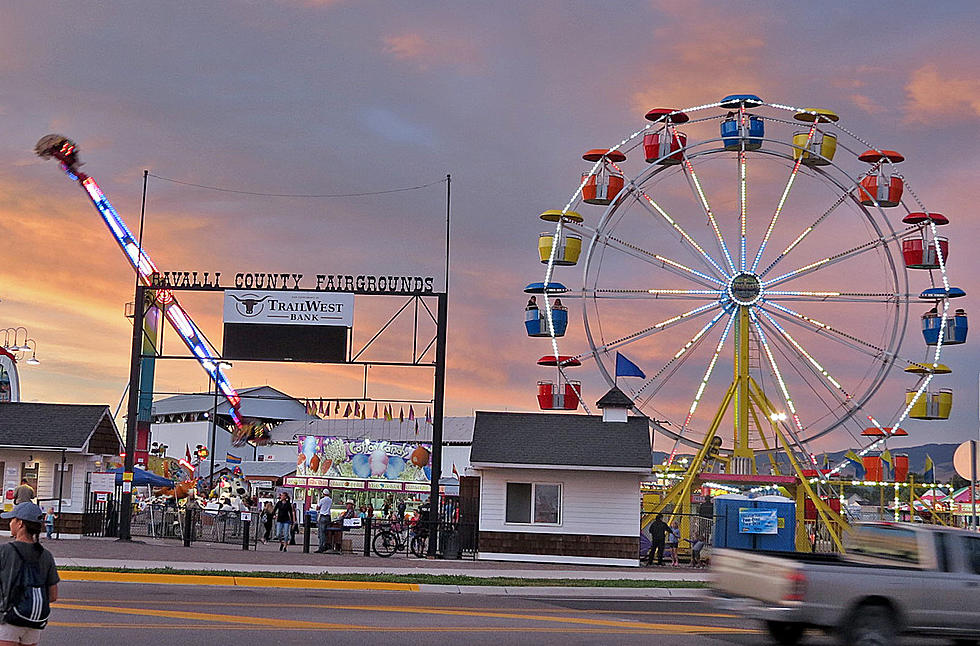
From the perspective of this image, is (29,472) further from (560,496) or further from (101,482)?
(560,496)

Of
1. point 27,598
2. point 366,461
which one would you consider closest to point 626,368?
point 366,461

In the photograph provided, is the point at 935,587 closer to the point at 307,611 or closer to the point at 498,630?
the point at 498,630

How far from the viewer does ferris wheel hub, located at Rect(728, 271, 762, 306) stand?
36.3 meters

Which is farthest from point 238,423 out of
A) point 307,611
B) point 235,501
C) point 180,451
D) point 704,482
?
point 307,611

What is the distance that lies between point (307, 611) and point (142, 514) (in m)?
29.4

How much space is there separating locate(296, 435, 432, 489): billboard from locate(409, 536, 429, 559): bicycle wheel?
39.9 feet

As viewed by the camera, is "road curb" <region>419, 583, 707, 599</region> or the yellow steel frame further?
the yellow steel frame

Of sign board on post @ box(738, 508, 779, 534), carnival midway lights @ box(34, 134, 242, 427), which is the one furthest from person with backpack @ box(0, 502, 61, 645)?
carnival midway lights @ box(34, 134, 242, 427)

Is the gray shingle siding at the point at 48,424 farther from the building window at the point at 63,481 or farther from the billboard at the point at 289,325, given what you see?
the billboard at the point at 289,325

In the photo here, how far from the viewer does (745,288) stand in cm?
3647

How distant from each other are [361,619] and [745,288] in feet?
75.9

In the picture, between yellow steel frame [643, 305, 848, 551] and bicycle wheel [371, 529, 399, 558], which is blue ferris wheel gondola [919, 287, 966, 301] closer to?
yellow steel frame [643, 305, 848, 551]

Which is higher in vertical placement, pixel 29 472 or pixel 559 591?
pixel 29 472

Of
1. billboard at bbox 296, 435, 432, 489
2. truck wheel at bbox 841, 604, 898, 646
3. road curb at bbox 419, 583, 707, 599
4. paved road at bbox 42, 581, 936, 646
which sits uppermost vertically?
billboard at bbox 296, 435, 432, 489
